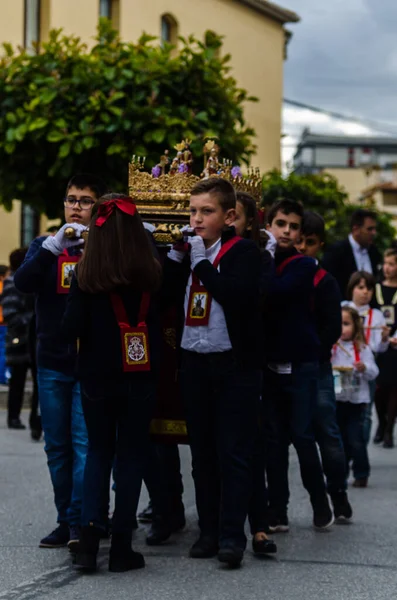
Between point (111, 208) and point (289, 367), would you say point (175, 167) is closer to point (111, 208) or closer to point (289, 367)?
point (289, 367)

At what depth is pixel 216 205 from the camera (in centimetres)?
684

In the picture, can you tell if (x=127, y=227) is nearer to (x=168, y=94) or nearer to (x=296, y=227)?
(x=296, y=227)

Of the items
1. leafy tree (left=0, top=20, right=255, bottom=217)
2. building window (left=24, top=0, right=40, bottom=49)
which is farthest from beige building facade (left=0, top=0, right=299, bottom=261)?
leafy tree (left=0, top=20, right=255, bottom=217)

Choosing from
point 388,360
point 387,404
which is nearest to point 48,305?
point 388,360

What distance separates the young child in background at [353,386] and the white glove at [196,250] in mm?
3312

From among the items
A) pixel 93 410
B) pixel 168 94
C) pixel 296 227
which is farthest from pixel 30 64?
pixel 93 410

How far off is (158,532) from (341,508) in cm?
143

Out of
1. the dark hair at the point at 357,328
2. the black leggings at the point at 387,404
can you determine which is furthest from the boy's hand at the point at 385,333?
the black leggings at the point at 387,404

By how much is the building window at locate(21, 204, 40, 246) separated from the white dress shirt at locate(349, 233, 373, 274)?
17.4 m

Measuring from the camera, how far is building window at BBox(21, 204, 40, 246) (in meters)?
28.5

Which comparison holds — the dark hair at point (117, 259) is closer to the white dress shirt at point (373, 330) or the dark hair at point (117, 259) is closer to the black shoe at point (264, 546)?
the black shoe at point (264, 546)

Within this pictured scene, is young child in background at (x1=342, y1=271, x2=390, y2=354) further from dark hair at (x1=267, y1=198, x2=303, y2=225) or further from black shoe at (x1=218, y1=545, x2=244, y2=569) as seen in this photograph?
black shoe at (x1=218, y1=545, x2=244, y2=569)

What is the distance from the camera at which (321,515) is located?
8008mm

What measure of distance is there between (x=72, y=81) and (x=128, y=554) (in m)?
11.9
